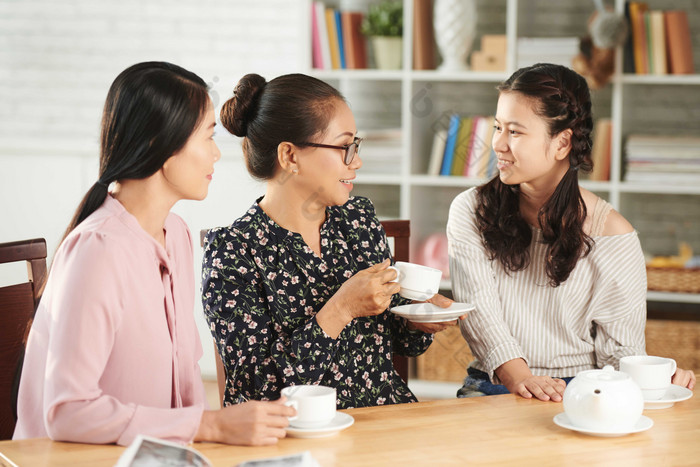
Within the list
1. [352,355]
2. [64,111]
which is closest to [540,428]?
[352,355]

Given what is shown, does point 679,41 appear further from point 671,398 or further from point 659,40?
point 671,398

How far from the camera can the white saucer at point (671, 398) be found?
1456 mm

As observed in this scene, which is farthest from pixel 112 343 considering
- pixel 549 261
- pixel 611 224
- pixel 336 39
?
pixel 336 39

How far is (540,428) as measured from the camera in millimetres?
1356

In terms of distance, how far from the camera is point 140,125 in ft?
4.54

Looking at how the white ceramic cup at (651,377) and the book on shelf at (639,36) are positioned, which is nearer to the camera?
the white ceramic cup at (651,377)

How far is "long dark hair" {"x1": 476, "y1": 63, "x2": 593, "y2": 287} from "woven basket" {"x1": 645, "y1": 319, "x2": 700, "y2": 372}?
1551 millimetres

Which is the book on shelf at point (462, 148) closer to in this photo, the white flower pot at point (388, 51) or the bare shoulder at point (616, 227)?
the white flower pot at point (388, 51)

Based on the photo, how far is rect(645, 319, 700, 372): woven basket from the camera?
130 inches

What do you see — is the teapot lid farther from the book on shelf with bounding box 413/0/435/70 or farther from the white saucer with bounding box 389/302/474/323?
the book on shelf with bounding box 413/0/435/70

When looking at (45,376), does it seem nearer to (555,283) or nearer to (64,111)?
(555,283)

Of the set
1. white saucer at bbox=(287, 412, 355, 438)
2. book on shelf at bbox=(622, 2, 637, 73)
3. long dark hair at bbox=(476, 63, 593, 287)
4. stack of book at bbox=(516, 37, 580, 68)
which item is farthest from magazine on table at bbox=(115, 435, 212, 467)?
book on shelf at bbox=(622, 2, 637, 73)

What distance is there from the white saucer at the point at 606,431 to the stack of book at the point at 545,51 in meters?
2.33

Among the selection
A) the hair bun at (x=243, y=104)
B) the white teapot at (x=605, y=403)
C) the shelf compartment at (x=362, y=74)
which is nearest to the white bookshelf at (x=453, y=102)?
the shelf compartment at (x=362, y=74)
